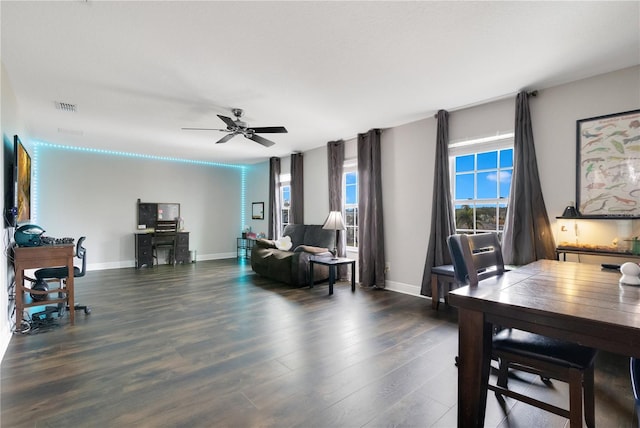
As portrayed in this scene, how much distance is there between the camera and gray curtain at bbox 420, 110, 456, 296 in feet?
13.0

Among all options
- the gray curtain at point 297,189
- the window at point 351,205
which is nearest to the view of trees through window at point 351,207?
the window at point 351,205

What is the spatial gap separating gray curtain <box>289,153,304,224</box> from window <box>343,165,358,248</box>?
3.85 feet

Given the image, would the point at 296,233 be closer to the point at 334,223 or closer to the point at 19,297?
the point at 334,223

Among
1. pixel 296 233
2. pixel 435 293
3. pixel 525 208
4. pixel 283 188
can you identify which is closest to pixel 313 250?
pixel 296 233

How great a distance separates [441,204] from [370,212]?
121cm

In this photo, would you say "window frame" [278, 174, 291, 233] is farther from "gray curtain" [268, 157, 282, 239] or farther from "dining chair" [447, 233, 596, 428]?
"dining chair" [447, 233, 596, 428]

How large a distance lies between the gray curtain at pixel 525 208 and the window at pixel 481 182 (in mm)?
248

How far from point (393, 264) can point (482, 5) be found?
3515mm

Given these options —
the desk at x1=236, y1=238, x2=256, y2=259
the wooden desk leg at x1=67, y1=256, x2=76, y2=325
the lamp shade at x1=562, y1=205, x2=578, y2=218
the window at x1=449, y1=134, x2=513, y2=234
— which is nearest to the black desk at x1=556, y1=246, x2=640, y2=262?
the lamp shade at x1=562, y1=205, x2=578, y2=218

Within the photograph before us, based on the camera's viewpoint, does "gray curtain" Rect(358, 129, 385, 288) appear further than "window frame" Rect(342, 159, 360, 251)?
No

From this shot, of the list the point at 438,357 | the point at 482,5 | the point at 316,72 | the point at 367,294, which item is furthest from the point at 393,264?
the point at 482,5

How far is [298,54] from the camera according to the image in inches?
101

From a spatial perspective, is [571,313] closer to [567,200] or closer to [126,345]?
[567,200]

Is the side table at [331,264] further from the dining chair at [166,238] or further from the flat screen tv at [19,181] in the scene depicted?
the dining chair at [166,238]
